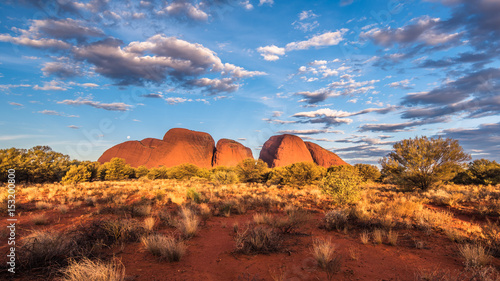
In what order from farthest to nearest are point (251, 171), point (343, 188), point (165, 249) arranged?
1. point (251, 171)
2. point (343, 188)
3. point (165, 249)

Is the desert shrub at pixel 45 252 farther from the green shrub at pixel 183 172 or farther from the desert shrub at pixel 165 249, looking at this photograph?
the green shrub at pixel 183 172

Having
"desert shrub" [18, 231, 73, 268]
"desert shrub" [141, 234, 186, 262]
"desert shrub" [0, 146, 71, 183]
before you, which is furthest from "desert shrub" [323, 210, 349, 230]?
"desert shrub" [0, 146, 71, 183]

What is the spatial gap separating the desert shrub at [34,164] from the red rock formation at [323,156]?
81043 mm

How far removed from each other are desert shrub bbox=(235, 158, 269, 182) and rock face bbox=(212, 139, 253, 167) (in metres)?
46.0

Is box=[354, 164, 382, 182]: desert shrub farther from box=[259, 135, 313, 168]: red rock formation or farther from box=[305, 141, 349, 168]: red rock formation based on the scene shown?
box=[305, 141, 349, 168]: red rock formation

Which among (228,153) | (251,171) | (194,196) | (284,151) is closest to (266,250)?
(194,196)

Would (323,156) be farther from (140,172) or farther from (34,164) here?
(34,164)

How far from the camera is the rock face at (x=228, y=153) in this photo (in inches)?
3204

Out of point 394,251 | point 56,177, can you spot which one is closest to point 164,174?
point 56,177

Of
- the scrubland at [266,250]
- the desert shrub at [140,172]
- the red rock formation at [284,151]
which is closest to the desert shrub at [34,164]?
the desert shrub at [140,172]

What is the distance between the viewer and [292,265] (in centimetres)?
474

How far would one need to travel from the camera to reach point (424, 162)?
1572 centimetres

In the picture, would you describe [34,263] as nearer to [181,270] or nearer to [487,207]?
[181,270]

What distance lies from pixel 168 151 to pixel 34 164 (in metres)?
53.5
